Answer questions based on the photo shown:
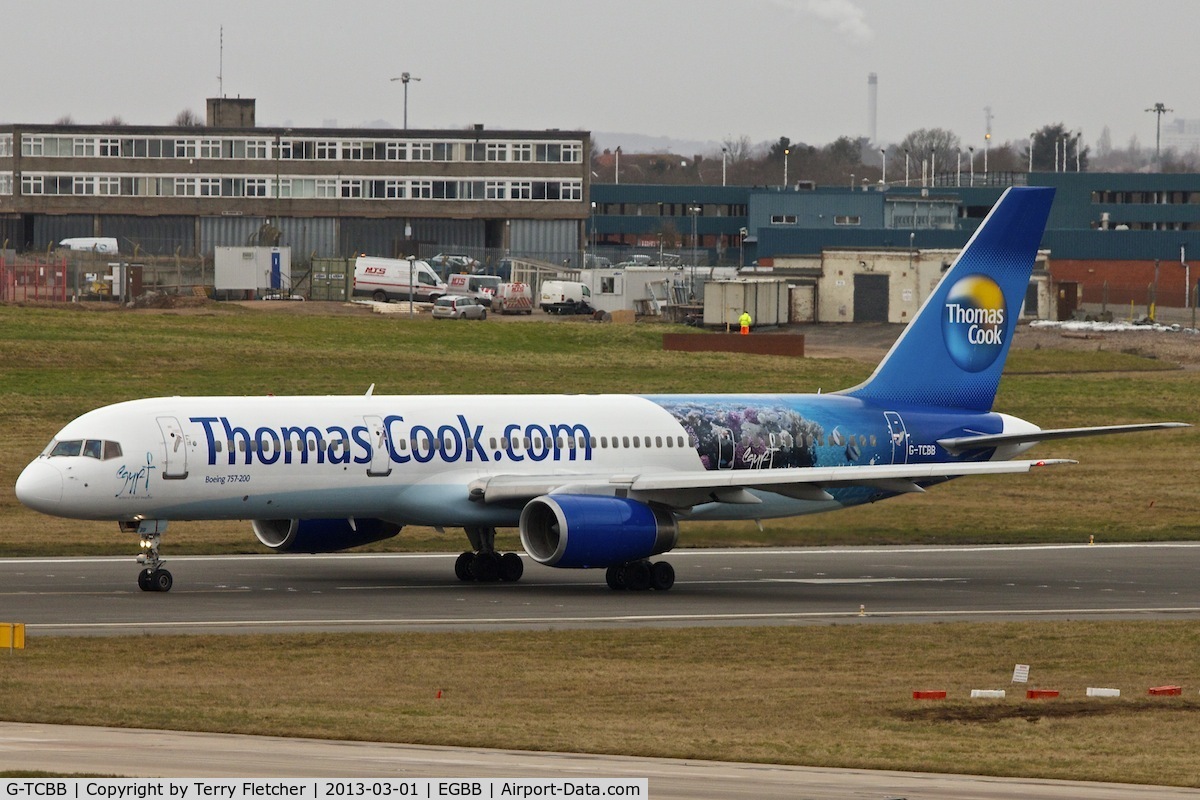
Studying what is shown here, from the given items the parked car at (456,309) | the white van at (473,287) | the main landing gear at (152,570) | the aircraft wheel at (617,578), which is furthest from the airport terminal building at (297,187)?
the main landing gear at (152,570)

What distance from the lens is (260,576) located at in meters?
44.7

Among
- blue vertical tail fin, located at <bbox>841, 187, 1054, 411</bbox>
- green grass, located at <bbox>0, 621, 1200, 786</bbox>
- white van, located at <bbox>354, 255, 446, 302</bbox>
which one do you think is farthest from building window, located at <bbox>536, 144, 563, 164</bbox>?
green grass, located at <bbox>0, 621, 1200, 786</bbox>

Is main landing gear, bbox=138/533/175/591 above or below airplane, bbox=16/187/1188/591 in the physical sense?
below

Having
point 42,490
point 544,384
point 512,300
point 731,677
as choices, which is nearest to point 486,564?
point 42,490

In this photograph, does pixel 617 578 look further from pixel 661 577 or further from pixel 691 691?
pixel 691 691

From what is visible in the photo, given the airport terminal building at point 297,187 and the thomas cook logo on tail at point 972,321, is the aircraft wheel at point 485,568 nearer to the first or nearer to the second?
the thomas cook logo on tail at point 972,321

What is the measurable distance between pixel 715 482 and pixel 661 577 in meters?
2.76

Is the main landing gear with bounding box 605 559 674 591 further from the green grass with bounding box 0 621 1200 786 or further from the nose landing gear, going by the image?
the nose landing gear

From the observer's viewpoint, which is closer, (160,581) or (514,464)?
(160,581)

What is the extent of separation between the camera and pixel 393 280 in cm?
13238

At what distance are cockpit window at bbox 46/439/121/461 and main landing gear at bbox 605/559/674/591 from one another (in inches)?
443

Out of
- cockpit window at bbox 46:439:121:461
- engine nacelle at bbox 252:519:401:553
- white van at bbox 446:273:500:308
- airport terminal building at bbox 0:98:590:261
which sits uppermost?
airport terminal building at bbox 0:98:590:261

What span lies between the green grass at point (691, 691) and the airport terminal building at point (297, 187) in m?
133

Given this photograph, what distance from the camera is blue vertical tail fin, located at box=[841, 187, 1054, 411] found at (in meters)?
49.8
